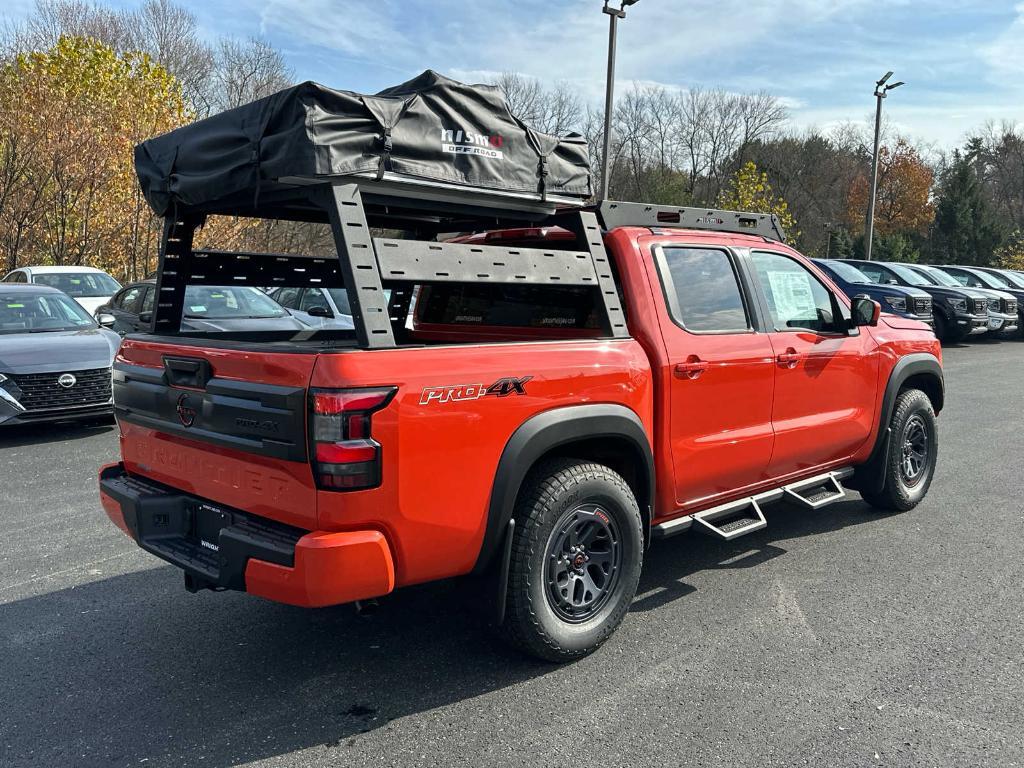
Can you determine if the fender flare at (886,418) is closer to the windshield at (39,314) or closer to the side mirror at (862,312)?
the side mirror at (862,312)

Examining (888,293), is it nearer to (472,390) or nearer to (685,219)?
(685,219)

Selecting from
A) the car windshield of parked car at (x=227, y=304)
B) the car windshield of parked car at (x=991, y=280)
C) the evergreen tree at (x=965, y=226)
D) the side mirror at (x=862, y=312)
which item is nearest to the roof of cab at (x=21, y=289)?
the car windshield of parked car at (x=227, y=304)

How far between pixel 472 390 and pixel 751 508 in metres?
2.15

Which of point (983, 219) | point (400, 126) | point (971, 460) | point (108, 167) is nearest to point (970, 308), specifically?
point (971, 460)

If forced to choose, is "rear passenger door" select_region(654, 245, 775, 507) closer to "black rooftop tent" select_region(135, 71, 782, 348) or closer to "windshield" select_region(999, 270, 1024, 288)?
"black rooftop tent" select_region(135, 71, 782, 348)

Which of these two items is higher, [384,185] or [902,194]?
[902,194]

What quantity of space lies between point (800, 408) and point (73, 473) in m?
5.65

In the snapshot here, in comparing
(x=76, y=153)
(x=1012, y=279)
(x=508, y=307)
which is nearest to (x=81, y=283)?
(x=76, y=153)

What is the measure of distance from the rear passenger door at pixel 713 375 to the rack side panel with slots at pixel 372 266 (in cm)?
40

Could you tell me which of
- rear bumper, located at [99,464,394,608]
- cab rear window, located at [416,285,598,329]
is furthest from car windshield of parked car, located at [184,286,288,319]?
rear bumper, located at [99,464,394,608]

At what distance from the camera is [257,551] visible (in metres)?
2.94

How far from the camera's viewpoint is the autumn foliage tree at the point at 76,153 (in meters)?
19.1

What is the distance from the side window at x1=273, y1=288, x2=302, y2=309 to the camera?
13343 mm

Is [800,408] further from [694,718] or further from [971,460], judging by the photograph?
[971,460]
